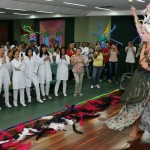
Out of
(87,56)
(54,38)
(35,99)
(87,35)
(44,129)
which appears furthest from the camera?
(54,38)

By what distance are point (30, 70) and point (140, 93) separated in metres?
3.21

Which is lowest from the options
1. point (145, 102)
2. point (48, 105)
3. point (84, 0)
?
point (48, 105)

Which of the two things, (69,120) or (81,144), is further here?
(69,120)

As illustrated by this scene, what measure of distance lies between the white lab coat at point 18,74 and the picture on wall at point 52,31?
7915 millimetres

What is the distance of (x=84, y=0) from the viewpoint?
8.17m

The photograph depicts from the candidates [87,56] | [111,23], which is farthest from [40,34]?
[87,56]

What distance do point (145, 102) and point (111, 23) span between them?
8.88m

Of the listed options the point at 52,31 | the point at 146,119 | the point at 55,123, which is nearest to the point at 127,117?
the point at 146,119

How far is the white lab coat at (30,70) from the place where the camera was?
5.67 metres

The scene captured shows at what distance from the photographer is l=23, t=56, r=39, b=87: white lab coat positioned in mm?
5668

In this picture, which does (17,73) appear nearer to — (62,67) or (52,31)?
(62,67)

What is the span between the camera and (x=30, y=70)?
5.73 meters

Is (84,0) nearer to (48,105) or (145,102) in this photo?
(48,105)

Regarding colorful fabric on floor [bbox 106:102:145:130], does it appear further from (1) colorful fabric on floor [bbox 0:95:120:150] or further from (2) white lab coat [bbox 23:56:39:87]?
(2) white lab coat [bbox 23:56:39:87]
